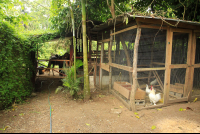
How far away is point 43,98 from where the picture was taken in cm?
538

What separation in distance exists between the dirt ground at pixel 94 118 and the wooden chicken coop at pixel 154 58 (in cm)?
49

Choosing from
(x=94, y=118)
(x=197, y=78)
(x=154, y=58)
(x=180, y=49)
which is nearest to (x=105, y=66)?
(x=154, y=58)

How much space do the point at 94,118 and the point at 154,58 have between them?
4.58 meters

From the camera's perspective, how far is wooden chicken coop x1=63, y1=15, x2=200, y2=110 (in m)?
4.05

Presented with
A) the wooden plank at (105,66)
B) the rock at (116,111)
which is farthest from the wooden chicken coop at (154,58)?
the rock at (116,111)

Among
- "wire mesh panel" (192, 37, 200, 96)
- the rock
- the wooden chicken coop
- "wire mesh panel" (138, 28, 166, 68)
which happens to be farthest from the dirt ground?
"wire mesh panel" (138, 28, 166, 68)

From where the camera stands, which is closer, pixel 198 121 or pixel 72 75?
pixel 198 121

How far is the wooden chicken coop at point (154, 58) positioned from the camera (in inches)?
159

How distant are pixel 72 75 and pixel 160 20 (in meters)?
3.88

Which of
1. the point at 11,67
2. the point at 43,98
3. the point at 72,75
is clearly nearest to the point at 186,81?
the point at 72,75

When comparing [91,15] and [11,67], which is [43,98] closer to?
[11,67]

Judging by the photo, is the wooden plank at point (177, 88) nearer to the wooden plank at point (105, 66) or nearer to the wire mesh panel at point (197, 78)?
the wire mesh panel at point (197, 78)

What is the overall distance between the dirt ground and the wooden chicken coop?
0.49 metres

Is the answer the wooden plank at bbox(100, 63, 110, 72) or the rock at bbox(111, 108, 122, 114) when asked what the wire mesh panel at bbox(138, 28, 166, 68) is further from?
the rock at bbox(111, 108, 122, 114)
